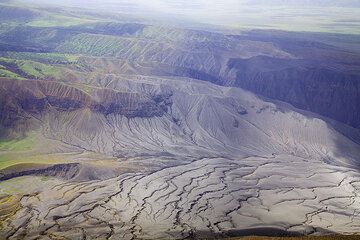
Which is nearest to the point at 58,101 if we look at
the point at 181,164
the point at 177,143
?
the point at 177,143

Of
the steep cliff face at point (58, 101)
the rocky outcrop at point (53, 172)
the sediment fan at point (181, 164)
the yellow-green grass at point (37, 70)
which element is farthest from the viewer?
the yellow-green grass at point (37, 70)

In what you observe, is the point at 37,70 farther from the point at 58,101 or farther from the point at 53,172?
the point at 53,172

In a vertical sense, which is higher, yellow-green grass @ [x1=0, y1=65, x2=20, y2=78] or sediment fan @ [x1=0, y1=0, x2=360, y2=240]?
yellow-green grass @ [x1=0, y1=65, x2=20, y2=78]

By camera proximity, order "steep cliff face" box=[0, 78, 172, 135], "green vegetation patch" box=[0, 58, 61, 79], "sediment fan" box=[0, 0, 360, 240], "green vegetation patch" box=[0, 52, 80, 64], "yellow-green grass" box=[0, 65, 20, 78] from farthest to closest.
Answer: "green vegetation patch" box=[0, 52, 80, 64] < "green vegetation patch" box=[0, 58, 61, 79] < "yellow-green grass" box=[0, 65, 20, 78] < "steep cliff face" box=[0, 78, 172, 135] < "sediment fan" box=[0, 0, 360, 240]

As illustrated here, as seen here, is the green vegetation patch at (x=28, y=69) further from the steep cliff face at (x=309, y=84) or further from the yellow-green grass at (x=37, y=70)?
the steep cliff face at (x=309, y=84)

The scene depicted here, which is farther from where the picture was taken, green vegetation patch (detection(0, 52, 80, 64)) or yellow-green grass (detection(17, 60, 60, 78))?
green vegetation patch (detection(0, 52, 80, 64))

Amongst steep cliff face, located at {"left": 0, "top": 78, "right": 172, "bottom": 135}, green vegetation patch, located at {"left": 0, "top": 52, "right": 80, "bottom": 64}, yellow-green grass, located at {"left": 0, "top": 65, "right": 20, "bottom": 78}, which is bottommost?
steep cliff face, located at {"left": 0, "top": 78, "right": 172, "bottom": 135}

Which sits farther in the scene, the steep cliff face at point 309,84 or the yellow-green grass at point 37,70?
the steep cliff face at point 309,84

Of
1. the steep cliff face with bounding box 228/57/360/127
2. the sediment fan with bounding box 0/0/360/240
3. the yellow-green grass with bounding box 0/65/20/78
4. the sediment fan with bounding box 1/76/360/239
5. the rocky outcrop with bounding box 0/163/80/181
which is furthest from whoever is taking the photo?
the steep cliff face with bounding box 228/57/360/127

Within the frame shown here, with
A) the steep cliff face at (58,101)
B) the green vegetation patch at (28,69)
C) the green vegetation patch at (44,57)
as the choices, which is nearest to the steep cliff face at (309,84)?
the steep cliff face at (58,101)

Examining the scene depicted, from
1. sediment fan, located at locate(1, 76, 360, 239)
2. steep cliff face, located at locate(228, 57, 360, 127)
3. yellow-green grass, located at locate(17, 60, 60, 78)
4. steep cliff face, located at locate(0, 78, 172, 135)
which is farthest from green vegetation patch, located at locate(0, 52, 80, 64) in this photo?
steep cliff face, located at locate(228, 57, 360, 127)

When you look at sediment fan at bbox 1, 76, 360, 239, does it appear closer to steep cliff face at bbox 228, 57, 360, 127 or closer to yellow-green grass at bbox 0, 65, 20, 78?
yellow-green grass at bbox 0, 65, 20, 78

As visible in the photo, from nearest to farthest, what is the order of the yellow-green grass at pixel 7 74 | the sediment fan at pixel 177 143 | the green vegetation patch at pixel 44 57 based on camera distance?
1. the sediment fan at pixel 177 143
2. the yellow-green grass at pixel 7 74
3. the green vegetation patch at pixel 44 57
